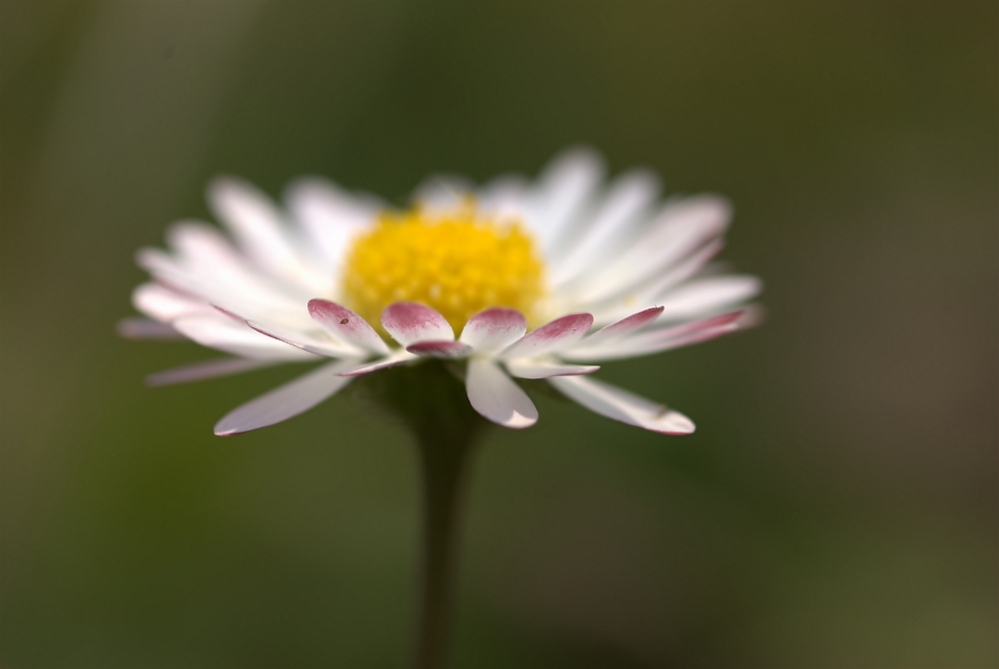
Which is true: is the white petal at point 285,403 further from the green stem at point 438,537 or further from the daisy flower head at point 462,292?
the green stem at point 438,537

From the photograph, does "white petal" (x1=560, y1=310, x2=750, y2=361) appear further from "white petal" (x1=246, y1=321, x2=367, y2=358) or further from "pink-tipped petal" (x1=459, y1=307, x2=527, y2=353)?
"white petal" (x1=246, y1=321, x2=367, y2=358)

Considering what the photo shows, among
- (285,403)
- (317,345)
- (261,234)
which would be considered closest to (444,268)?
(317,345)

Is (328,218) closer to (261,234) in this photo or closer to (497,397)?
(261,234)

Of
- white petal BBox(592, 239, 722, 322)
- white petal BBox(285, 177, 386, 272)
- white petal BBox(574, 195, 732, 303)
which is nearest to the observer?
white petal BBox(592, 239, 722, 322)

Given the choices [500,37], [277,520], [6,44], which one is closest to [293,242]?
[277,520]

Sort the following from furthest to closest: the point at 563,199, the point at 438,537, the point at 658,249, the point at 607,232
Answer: the point at 563,199, the point at 607,232, the point at 658,249, the point at 438,537

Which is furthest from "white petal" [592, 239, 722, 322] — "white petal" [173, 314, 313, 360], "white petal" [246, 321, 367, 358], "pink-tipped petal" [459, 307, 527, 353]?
"white petal" [173, 314, 313, 360]

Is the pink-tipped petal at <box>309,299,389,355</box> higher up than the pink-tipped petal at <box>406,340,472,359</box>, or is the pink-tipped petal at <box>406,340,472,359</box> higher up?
the pink-tipped petal at <box>309,299,389,355</box>
